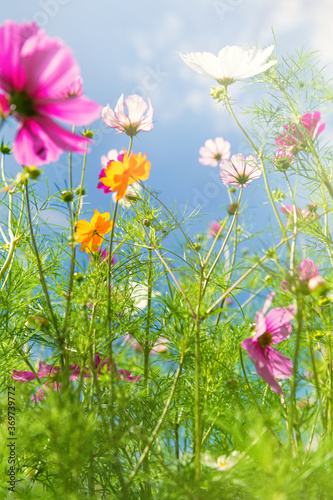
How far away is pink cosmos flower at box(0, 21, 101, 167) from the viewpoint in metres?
0.30

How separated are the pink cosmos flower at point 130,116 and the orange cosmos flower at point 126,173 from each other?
0.54ft

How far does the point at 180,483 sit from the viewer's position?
1.22 ft

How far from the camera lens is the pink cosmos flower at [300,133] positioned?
72 centimetres

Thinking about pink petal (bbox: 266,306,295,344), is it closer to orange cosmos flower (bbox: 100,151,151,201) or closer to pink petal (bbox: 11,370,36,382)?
orange cosmos flower (bbox: 100,151,151,201)

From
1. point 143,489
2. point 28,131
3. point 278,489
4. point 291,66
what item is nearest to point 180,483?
point 278,489

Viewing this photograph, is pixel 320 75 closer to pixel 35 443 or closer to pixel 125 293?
pixel 125 293

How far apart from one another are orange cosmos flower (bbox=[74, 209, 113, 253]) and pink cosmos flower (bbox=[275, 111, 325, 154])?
37cm

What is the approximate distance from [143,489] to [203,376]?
19cm

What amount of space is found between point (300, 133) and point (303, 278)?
1.45 ft

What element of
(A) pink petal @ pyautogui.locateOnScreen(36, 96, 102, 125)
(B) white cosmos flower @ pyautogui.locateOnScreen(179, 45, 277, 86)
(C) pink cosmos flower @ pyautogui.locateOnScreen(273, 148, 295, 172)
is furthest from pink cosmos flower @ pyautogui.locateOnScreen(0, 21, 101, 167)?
(C) pink cosmos flower @ pyautogui.locateOnScreen(273, 148, 295, 172)

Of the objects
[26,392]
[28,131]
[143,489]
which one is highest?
[28,131]

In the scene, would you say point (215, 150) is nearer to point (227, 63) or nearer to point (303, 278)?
point (227, 63)

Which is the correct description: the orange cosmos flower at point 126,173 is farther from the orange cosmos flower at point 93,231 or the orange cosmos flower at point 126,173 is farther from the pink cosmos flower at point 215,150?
the pink cosmos flower at point 215,150

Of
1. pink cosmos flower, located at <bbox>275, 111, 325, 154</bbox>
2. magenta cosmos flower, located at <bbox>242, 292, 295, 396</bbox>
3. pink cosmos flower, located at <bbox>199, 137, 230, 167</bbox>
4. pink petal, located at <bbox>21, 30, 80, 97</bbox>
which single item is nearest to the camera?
pink petal, located at <bbox>21, 30, 80, 97</bbox>
